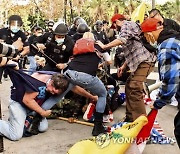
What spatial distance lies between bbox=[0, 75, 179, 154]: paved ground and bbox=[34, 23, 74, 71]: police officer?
98 centimetres

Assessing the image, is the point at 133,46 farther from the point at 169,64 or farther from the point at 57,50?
the point at 169,64

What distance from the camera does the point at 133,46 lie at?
516cm

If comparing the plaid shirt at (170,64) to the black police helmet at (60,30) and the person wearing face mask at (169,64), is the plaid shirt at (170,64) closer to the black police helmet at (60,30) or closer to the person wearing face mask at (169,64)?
the person wearing face mask at (169,64)

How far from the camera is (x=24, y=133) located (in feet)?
17.4

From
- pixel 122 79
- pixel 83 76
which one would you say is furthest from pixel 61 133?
pixel 122 79

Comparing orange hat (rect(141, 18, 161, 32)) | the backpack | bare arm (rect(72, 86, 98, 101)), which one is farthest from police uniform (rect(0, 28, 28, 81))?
orange hat (rect(141, 18, 161, 32))

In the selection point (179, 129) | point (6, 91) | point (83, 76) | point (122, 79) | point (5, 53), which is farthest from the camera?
point (6, 91)

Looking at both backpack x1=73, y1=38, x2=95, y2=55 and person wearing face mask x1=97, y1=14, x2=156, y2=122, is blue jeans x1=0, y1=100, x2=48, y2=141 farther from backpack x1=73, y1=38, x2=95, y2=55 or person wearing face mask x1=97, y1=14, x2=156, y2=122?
person wearing face mask x1=97, y1=14, x2=156, y2=122

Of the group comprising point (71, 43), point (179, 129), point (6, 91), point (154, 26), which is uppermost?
point (154, 26)

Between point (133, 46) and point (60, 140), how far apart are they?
1.63 m

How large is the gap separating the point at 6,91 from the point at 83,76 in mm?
4389

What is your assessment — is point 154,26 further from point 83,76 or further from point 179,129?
point 83,76

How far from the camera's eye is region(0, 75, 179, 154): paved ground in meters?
4.75

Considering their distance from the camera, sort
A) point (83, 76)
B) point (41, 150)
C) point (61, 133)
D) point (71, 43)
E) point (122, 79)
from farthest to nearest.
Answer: point (122, 79) → point (71, 43) → point (61, 133) → point (83, 76) → point (41, 150)
